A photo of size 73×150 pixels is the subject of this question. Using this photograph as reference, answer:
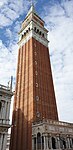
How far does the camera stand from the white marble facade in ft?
105

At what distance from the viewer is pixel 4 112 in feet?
96.1

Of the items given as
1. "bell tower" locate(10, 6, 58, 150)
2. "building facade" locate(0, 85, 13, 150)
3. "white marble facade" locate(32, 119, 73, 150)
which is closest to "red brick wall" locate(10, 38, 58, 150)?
"bell tower" locate(10, 6, 58, 150)

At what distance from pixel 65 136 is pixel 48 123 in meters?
5.41

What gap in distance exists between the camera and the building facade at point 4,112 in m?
27.4

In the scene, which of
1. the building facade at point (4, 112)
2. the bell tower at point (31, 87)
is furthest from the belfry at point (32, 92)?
the building facade at point (4, 112)

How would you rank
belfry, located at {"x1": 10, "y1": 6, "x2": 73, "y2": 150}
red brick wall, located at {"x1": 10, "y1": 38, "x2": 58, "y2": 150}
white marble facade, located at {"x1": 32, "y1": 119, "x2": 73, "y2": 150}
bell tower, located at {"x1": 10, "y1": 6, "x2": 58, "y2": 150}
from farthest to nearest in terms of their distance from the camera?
bell tower, located at {"x1": 10, "y1": 6, "x2": 58, "y2": 150}, red brick wall, located at {"x1": 10, "y1": 38, "x2": 58, "y2": 150}, belfry, located at {"x1": 10, "y1": 6, "x2": 73, "y2": 150}, white marble facade, located at {"x1": 32, "y1": 119, "x2": 73, "y2": 150}

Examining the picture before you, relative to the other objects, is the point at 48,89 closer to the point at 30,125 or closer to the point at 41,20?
the point at 30,125

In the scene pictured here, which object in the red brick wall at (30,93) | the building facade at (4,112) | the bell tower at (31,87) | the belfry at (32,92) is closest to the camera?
the building facade at (4,112)

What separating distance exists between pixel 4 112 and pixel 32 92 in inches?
577

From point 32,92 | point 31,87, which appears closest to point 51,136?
point 32,92

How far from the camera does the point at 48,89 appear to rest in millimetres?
49406

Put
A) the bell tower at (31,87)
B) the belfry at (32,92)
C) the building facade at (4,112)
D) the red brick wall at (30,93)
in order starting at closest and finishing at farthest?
the building facade at (4,112)
the belfry at (32,92)
the red brick wall at (30,93)
the bell tower at (31,87)

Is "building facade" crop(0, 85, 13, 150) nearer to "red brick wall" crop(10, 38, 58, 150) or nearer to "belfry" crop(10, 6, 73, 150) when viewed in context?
"belfry" crop(10, 6, 73, 150)

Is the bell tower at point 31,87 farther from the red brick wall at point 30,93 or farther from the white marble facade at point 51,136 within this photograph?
the white marble facade at point 51,136
